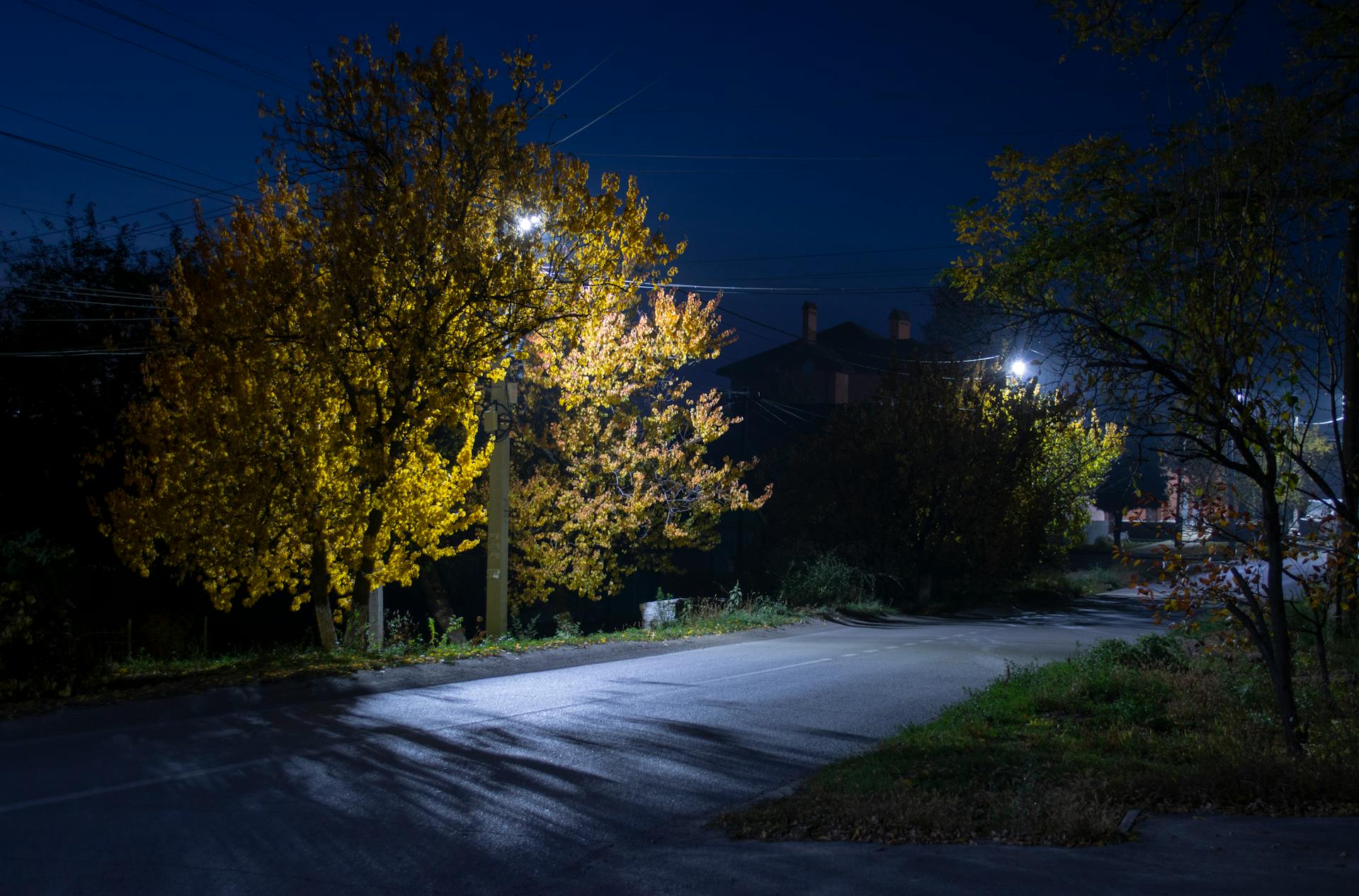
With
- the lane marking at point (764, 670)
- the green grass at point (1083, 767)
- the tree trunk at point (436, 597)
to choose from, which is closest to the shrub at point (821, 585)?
the tree trunk at point (436, 597)

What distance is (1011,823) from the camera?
19.6 feet

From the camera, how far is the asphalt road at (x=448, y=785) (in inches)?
212

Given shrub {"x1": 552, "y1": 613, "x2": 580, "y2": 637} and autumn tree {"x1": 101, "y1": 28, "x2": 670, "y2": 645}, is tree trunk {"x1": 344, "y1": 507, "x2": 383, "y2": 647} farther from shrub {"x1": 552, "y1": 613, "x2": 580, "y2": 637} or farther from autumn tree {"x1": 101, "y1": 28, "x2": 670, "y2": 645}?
shrub {"x1": 552, "y1": 613, "x2": 580, "y2": 637}

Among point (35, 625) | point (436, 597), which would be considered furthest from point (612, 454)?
point (35, 625)

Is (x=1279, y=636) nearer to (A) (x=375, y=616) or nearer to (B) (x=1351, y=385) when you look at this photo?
(B) (x=1351, y=385)

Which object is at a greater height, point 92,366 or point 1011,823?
point 92,366

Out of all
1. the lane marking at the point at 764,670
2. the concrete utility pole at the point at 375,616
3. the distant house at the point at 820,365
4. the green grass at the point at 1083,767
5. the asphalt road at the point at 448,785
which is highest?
the distant house at the point at 820,365

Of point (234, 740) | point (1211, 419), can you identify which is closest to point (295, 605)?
point (234, 740)

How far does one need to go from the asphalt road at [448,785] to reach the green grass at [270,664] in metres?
0.62

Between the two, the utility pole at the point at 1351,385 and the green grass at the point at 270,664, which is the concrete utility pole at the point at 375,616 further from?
the utility pole at the point at 1351,385

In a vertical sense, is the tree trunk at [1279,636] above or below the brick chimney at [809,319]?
below

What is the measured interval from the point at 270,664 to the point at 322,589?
2.27 m

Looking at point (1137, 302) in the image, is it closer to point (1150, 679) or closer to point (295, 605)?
point (1150, 679)

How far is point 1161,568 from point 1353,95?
5.30 m
